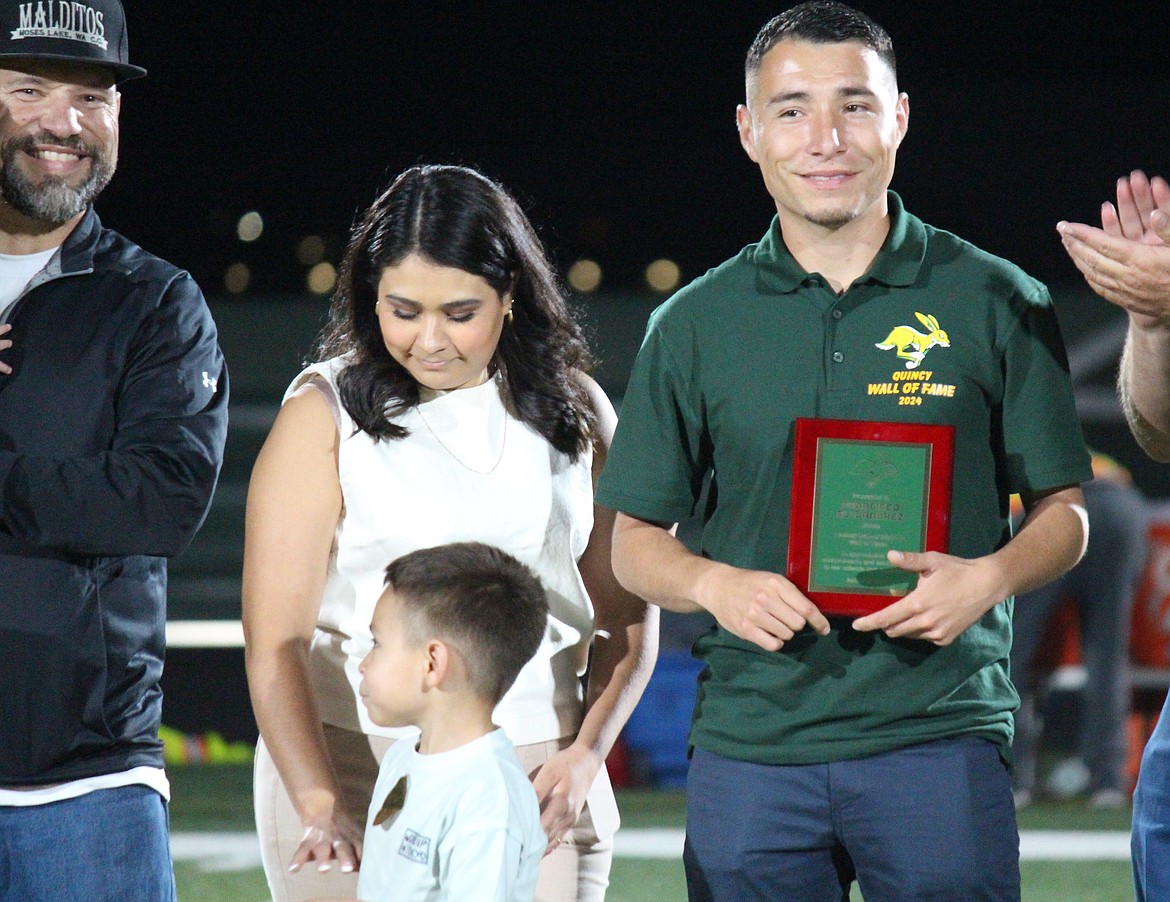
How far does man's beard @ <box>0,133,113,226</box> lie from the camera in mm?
2443

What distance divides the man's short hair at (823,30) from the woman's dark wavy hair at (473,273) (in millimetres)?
478

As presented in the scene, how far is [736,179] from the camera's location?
12836mm

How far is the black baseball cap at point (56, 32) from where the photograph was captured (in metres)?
2.42

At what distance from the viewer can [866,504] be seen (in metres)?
2.12

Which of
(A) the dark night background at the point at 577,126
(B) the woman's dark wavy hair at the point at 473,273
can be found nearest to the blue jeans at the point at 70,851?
(B) the woman's dark wavy hair at the point at 473,273

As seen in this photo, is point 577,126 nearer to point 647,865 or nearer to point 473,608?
point 647,865

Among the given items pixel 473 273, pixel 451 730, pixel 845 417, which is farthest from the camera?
pixel 473 273

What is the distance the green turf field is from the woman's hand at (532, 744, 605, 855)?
2.83 metres

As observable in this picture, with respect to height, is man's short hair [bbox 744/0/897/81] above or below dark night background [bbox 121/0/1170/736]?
below

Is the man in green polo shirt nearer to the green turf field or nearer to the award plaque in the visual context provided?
the award plaque

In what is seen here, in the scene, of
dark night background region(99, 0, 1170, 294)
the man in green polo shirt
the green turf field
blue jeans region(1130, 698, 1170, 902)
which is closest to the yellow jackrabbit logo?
the man in green polo shirt

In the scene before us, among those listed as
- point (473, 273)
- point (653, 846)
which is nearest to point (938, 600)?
point (473, 273)

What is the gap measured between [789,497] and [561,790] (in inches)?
21.7

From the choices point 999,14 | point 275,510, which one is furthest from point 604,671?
point 999,14
